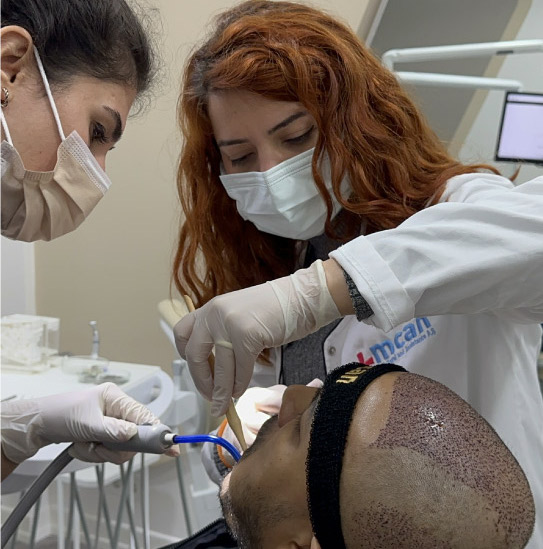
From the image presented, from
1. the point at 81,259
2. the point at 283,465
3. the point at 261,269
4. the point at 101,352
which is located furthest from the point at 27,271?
the point at 283,465

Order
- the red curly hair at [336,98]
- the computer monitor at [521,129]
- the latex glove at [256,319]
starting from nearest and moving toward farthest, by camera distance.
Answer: the latex glove at [256,319]
the red curly hair at [336,98]
the computer monitor at [521,129]

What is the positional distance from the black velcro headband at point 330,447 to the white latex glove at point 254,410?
12.8 inches

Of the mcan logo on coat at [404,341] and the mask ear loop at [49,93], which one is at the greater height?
the mask ear loop at [49,93]

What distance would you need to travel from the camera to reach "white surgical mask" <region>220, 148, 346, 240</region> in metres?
1.29

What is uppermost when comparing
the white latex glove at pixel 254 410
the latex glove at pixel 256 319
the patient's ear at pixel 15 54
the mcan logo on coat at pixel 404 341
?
the patient's ear at pixel 15 54

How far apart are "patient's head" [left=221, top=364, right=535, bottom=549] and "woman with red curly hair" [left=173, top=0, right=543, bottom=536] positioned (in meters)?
0.14

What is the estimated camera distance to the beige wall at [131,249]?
2.39 meters

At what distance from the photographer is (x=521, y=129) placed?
7.47 feet

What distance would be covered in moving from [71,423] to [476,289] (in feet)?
2.41

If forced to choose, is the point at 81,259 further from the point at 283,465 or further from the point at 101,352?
the point at 283,465

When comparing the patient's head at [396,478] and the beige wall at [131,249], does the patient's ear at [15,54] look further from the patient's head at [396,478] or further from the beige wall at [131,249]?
the beige wall at [131,249]

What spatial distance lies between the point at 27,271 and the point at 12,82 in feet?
5.69

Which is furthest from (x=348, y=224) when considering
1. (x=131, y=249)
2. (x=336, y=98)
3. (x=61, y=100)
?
(x=131, y=249)

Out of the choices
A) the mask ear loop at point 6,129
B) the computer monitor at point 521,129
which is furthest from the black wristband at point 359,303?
the computer monitor at point 521,129
